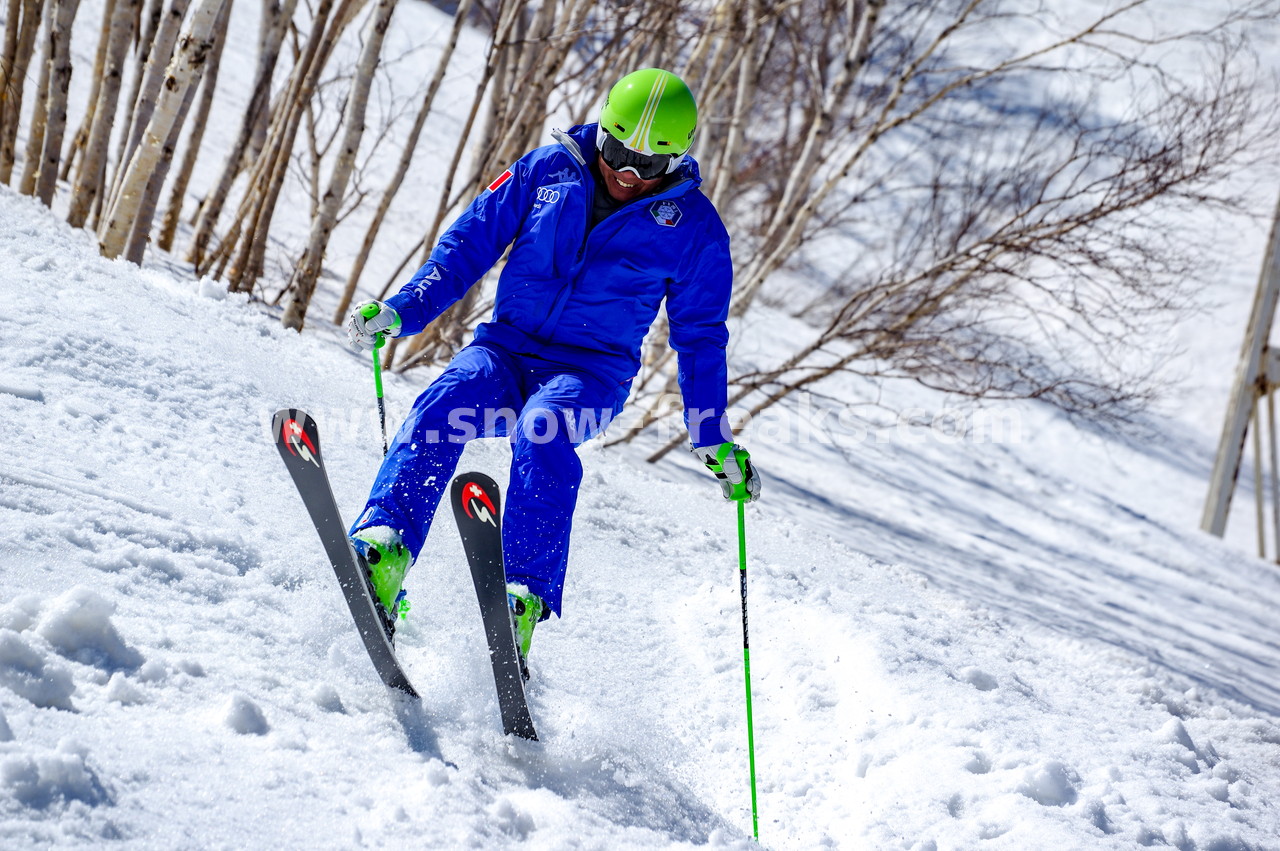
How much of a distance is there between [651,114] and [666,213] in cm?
30

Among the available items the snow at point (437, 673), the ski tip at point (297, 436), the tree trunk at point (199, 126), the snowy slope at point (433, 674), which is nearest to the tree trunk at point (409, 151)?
the snow at point (437, 673)

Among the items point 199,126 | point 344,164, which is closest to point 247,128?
point 199,126

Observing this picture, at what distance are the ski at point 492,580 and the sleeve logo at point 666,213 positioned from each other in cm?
110

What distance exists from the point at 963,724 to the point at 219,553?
8.09 ft

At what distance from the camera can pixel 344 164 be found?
5492mm

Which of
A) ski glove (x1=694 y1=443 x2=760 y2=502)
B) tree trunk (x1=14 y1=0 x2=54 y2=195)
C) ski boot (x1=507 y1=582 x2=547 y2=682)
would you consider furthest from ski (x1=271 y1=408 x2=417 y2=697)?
tree trunk (x1=14 y1=0 x2=54 y2=195)

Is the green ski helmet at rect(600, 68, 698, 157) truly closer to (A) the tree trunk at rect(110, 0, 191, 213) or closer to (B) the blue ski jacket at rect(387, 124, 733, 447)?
(B) the blue ski jacket at rect(387, 124, 733, 447)

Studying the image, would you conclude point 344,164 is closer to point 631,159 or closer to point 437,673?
point 631,159

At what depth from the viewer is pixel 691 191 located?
2980 millimetres

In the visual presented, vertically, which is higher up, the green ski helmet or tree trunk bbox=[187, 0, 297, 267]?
the green ski helmet

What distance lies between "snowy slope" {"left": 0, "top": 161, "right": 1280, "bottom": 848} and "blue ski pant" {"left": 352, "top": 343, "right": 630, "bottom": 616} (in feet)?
1.22

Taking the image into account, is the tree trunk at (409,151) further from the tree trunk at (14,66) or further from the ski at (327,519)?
the ski at (327,519)

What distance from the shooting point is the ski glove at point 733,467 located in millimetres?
2889

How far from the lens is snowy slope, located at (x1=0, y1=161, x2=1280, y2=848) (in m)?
1.92
